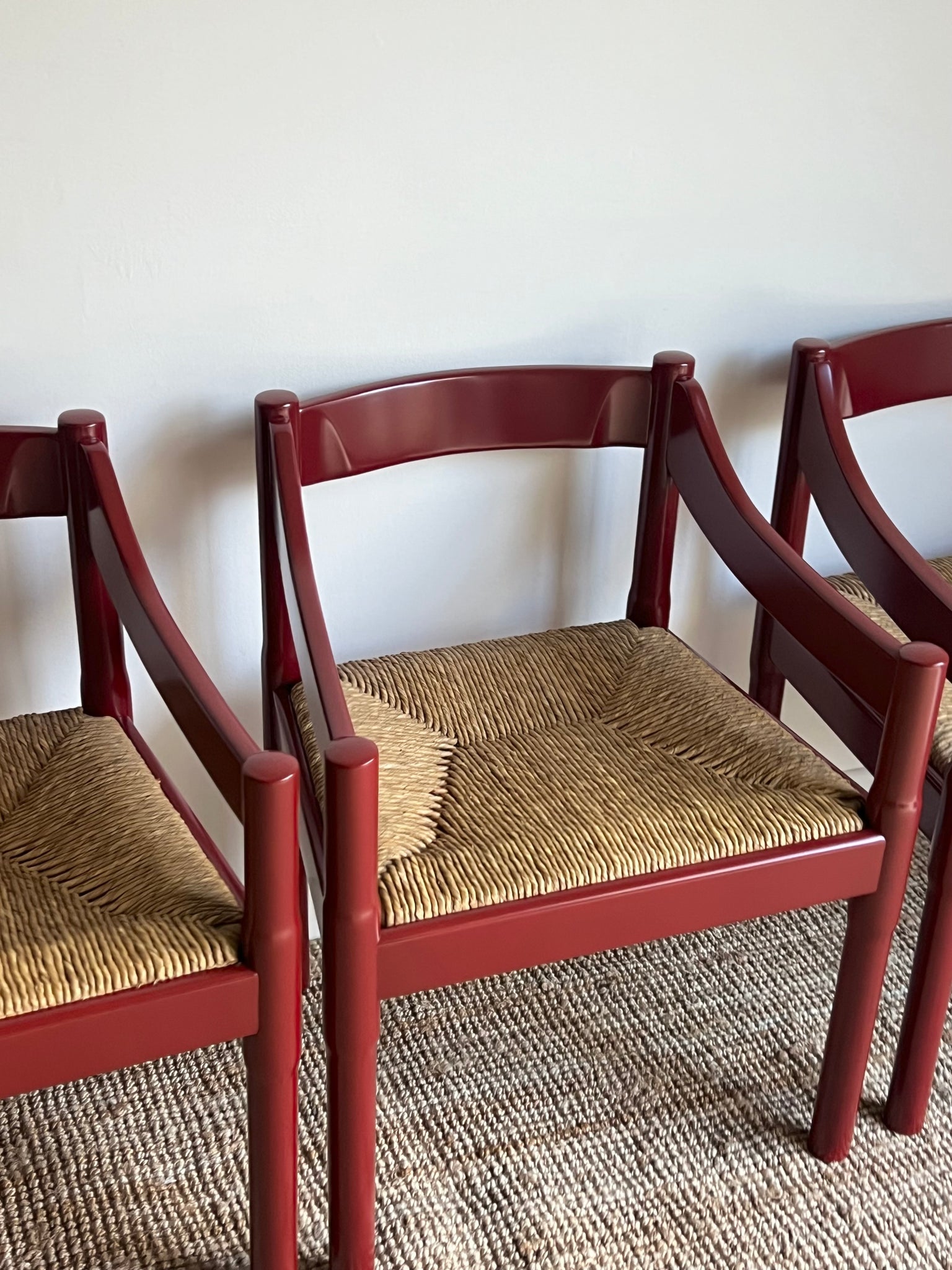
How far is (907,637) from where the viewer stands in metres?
1.25

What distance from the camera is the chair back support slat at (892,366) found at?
1.40 metres

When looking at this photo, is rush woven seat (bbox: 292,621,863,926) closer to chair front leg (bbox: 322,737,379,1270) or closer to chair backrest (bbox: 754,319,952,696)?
chair front leg (bbox: 322,737,379,1270)

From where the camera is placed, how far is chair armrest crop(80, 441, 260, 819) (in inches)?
36.5

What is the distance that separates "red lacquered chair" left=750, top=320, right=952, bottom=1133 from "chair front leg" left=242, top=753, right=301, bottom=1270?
20.1 inches

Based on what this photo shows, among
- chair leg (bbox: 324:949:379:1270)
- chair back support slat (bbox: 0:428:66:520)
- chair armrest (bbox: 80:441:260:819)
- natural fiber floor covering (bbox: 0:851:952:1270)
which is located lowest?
natural fiber floor covering (bbox: 0:851:952:1270)

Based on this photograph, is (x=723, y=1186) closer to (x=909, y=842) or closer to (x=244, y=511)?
(x=909, y=842)

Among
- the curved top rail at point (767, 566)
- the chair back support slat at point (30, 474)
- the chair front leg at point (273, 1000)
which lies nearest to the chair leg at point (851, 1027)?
the curved top rail at point (767, 566)

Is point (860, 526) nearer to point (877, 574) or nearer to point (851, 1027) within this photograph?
point (877, 574)

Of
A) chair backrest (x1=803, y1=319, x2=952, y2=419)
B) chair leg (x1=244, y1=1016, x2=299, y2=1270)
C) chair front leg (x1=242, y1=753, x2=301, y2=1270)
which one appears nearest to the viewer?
Result: chair front leg (x1=242, y1=753, x2=301, y2=1270)

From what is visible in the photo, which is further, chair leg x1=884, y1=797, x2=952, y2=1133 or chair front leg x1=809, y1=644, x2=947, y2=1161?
chair leg x1=884, y1=797, x2=952, y2=1133

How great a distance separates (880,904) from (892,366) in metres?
0.60

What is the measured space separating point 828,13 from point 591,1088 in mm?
1106

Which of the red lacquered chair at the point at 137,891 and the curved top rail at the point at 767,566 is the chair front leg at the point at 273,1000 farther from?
the curved top rail at the point at 767,566

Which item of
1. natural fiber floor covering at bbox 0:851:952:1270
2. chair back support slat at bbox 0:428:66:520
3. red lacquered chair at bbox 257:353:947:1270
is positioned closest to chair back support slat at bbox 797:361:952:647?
red lacquered chair at bbox 257:353:947:1270
